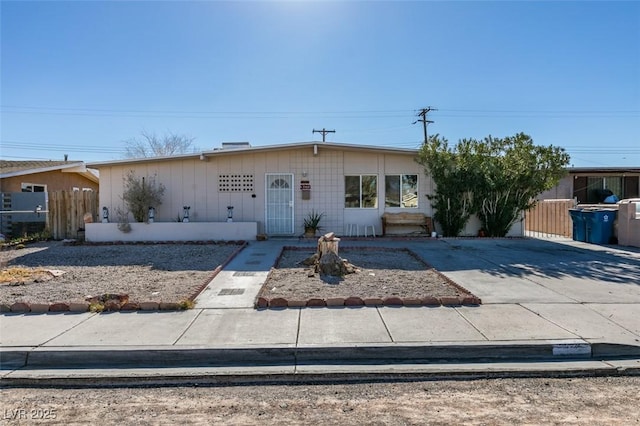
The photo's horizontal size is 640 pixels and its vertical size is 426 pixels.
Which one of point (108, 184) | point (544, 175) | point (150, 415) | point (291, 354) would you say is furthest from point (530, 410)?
point (108, 184)

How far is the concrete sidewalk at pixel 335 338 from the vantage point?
4.14m

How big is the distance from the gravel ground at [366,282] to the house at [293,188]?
4.57 metres

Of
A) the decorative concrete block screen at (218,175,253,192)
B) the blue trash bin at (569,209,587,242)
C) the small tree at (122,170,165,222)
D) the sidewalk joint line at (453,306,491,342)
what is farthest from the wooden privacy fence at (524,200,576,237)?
the small tree at (122,170,165,222)

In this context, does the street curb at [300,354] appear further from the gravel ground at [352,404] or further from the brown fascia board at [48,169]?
the brown fascia board at [48,169]

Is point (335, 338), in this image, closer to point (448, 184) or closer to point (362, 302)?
point (362, 302)

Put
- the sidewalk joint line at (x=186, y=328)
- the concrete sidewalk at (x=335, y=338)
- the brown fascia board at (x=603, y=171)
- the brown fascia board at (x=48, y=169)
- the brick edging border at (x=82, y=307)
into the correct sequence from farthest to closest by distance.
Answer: the brown fascia board at (x=603, y=171) < the brown fascia board at (x=48, y=169) < the brick edging border at (x=82, y=307) < the sidewalk joint line at (x=186, y=328) < the concrete sidewalk at (x=335, y=338)

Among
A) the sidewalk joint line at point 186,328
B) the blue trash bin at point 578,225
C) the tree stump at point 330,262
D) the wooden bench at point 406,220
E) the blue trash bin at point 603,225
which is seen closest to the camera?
the sidewalk joint line at point 186,328

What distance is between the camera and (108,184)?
14281 mm

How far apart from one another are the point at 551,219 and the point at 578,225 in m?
2.50

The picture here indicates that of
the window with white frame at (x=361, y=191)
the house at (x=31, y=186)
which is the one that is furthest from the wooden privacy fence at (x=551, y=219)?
the house at (x=31, y=186)

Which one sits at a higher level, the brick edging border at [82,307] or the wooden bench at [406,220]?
the wooden bench at [406,220]

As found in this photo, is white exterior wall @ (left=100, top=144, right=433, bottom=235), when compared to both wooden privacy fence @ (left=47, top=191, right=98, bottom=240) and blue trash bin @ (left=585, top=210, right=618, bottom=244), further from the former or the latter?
blue trash bin @ (left=585, top=210, right=618, bottom=244)

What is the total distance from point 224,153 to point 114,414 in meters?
11.0

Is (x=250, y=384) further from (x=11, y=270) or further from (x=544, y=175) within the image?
(x=544, y=175)
